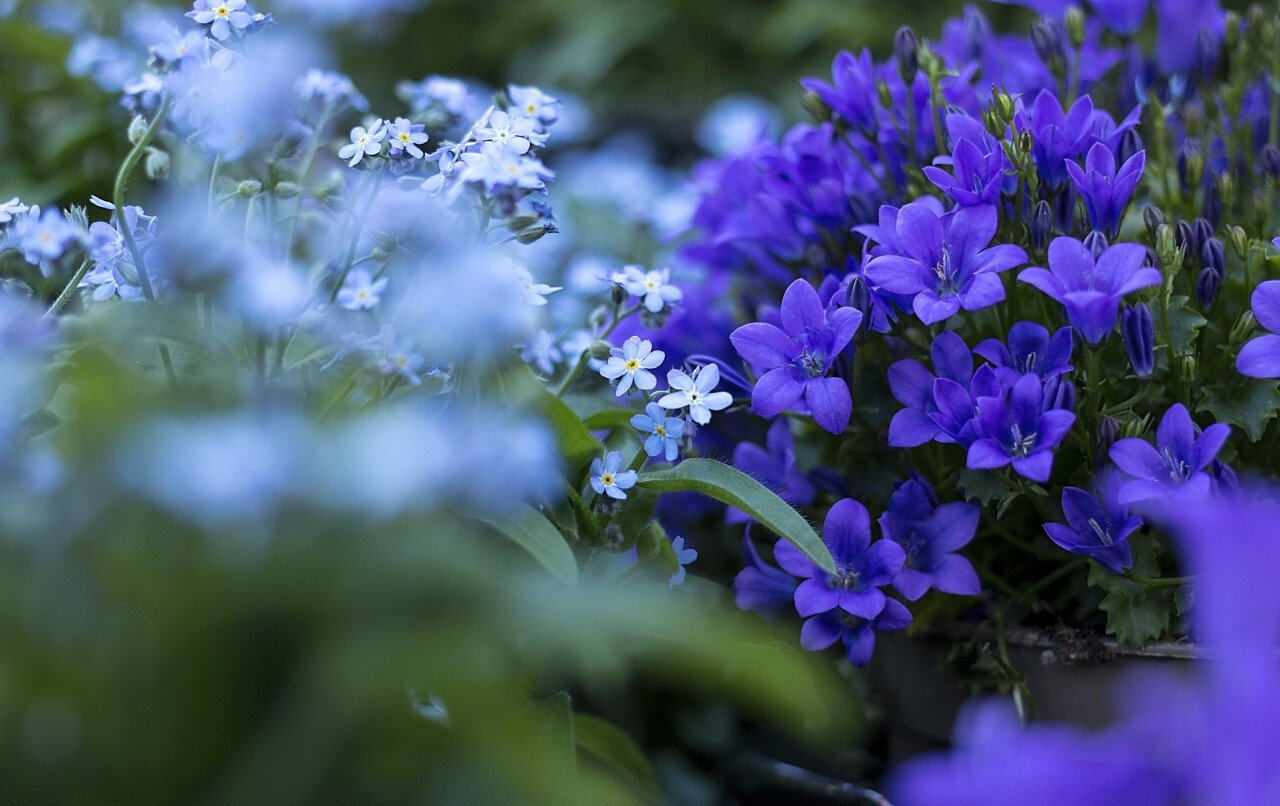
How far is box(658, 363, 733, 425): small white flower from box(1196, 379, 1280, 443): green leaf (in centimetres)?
36

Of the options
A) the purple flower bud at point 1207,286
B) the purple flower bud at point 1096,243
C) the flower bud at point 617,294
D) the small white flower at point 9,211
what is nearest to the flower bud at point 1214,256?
the purple flower bud at point 1207,286

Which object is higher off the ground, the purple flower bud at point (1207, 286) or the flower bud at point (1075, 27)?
the flower bud at point (1075, 27)

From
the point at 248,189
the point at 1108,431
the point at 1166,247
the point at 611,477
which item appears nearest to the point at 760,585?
the point at 611,477

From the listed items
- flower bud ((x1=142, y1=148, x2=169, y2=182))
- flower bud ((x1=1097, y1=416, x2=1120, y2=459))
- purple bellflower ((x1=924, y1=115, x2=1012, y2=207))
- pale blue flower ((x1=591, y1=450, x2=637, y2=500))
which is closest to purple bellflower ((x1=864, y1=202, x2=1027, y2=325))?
purple bellflower ((x1=924, y1=115, x2=1012, y2=207))

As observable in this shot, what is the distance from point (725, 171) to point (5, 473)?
2.43ft

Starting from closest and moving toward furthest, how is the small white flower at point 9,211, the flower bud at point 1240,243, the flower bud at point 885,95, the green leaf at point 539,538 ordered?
the green leaf at point 539,538 → the small white flower at point 9,211 → the flower bud at point 1240,243 → the flower bud at point 885,95

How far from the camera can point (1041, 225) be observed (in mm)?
802

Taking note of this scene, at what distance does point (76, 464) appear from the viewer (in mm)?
486

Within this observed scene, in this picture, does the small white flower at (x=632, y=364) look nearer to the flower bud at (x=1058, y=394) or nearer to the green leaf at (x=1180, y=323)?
the flower bud at (x=1058, y=394)

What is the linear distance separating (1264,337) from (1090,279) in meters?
0.13

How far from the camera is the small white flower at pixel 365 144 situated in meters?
0.79

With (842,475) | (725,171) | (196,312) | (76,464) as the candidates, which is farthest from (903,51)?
(76,464)

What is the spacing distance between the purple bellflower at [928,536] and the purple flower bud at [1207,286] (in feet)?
0.81

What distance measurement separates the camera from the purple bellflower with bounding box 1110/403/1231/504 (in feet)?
2.29
